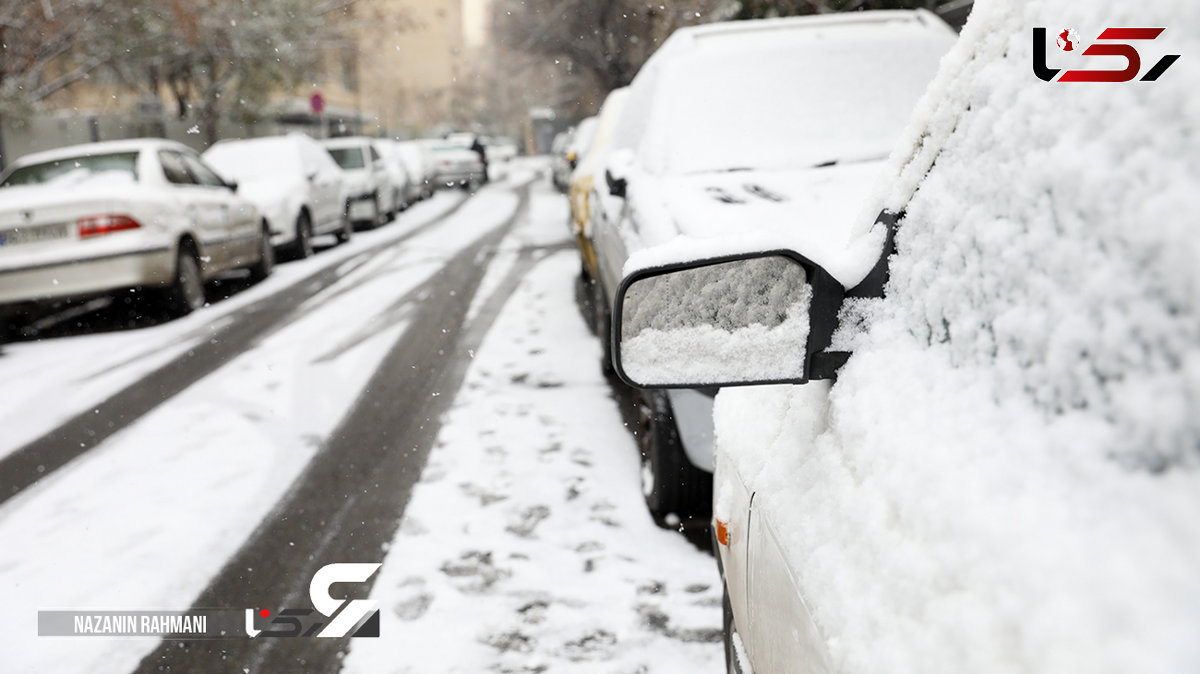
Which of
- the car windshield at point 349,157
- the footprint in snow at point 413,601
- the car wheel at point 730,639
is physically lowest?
the footprint in snow at point 413,601

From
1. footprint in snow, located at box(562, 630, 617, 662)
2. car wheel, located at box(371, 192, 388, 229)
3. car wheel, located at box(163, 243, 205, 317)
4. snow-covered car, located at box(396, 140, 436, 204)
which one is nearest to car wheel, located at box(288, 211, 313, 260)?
car wheel, located at box(371, 192, 388, 229)

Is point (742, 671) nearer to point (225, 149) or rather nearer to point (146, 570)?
point (146, 570)

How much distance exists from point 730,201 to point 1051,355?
8.61ft

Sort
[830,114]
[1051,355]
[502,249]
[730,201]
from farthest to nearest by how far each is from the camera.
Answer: [502,249] → [830,114] → [730,201] → [1051,355]

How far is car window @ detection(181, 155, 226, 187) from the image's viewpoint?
866 cm

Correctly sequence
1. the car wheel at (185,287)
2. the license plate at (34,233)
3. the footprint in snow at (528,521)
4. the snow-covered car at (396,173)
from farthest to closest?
the snow-covered car at (396,173), the car wheel at (185,287), the license plate at (34,233), the footprint in snow at (528,521)

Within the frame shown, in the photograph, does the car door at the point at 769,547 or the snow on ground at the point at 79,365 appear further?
the snow on ground at the point at 79,365

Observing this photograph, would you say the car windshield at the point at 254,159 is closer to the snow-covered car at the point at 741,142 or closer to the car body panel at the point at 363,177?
the car body panel at the point at 363,177

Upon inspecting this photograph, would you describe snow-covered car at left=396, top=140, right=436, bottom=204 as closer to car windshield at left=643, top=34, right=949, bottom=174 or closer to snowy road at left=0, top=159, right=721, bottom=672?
snowy road at left=0, top=159, right=721, bottom=672

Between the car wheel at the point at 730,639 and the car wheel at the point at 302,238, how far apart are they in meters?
10.5

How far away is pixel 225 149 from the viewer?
39.6 feet

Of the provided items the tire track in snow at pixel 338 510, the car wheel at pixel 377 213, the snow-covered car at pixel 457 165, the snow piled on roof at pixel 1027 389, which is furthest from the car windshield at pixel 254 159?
the snow-covered car at pixel 457 165

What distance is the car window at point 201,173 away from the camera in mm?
8664

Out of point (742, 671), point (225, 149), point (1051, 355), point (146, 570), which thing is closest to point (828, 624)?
point (1051, 355)
